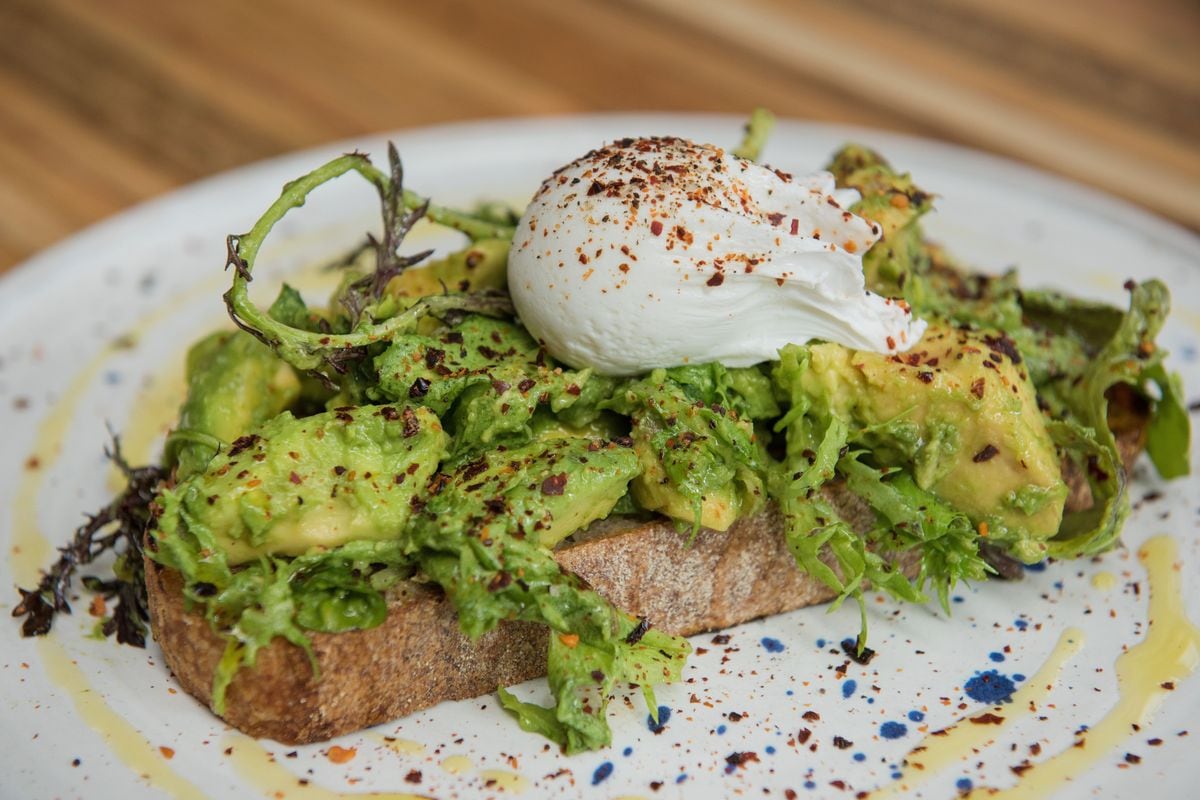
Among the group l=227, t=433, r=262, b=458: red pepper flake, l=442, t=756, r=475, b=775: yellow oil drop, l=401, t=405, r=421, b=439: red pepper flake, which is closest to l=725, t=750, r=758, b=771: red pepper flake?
l=442, t=756, r=475, b=775: yellow oil drop

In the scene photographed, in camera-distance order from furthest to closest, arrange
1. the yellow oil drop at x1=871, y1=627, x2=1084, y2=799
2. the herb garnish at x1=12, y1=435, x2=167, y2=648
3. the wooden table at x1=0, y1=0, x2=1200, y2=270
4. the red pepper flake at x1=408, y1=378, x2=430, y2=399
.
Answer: the wooden table at x1=0, y1=0, x2=1200, y2=270 < the herb garnish at x1=12, y1=435, x2=167, y2=648 < the red pepper flake at x1=408, y1=378, x2=430, y2=399 < the yellow oil drop at x1=871, y1=627, x2=1084, y2=799

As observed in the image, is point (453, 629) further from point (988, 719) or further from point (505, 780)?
point (988, 719)

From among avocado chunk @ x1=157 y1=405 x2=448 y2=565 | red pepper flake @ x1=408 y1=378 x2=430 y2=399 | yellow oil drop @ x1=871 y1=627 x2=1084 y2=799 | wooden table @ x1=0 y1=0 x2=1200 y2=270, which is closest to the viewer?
avocado chunk @ x1=157 y1=405 x2=448 y2=565

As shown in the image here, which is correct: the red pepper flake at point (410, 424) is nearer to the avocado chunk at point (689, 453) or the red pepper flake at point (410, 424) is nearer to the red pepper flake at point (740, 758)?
the avocado chunk at point (689, 453)

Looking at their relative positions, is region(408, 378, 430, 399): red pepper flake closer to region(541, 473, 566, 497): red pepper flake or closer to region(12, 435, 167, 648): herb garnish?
region(541, 473, 566, 497): red pepper flake

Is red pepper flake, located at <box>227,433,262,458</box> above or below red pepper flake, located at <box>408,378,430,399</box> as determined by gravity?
below
